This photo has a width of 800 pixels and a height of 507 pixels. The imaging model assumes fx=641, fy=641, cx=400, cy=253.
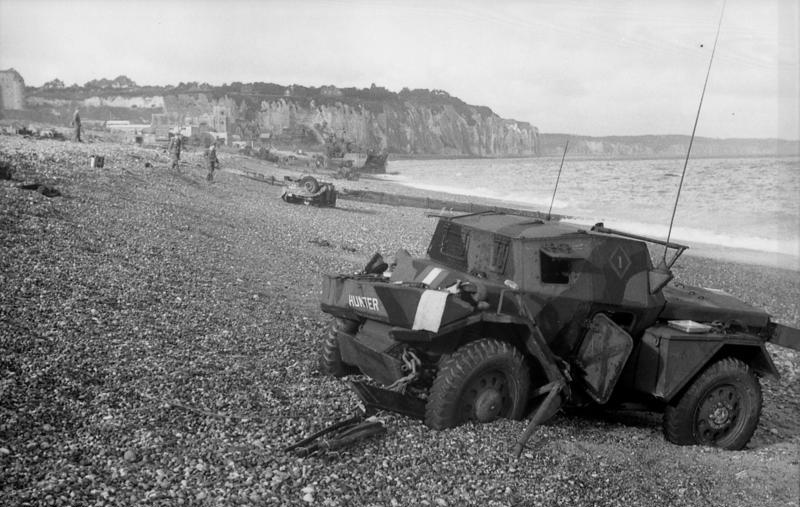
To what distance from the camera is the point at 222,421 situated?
19.6 feet

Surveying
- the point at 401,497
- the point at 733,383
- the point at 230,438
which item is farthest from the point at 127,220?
the point at 733,383

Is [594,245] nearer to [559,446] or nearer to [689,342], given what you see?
[689,342]

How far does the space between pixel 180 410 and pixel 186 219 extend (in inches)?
447

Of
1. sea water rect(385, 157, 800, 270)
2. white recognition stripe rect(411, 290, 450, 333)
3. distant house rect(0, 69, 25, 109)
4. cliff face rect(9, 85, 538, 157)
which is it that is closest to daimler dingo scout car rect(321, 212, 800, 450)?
white recognition stripe rect(411, 290, 450, 333)

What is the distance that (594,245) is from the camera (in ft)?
23.5

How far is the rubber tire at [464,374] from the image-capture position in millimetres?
6098

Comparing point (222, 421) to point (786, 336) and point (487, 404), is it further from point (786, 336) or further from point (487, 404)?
point (786, 336)

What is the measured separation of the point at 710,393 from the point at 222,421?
531 centimetres

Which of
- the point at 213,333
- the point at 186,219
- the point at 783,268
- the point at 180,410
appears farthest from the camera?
the point at 783,268

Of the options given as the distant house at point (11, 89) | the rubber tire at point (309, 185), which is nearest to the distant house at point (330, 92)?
the distant house at point (11, 89)

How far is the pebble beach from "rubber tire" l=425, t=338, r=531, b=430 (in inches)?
6.6

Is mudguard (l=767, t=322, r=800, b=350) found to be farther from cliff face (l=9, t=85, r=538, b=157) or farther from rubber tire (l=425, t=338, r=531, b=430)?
cliff face (l=9, t=85, r=538, b=157)

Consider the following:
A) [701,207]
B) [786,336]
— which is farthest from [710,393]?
[701,207]

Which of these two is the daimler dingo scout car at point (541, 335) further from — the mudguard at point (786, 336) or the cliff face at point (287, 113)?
the cliff face at point (287, 113)
